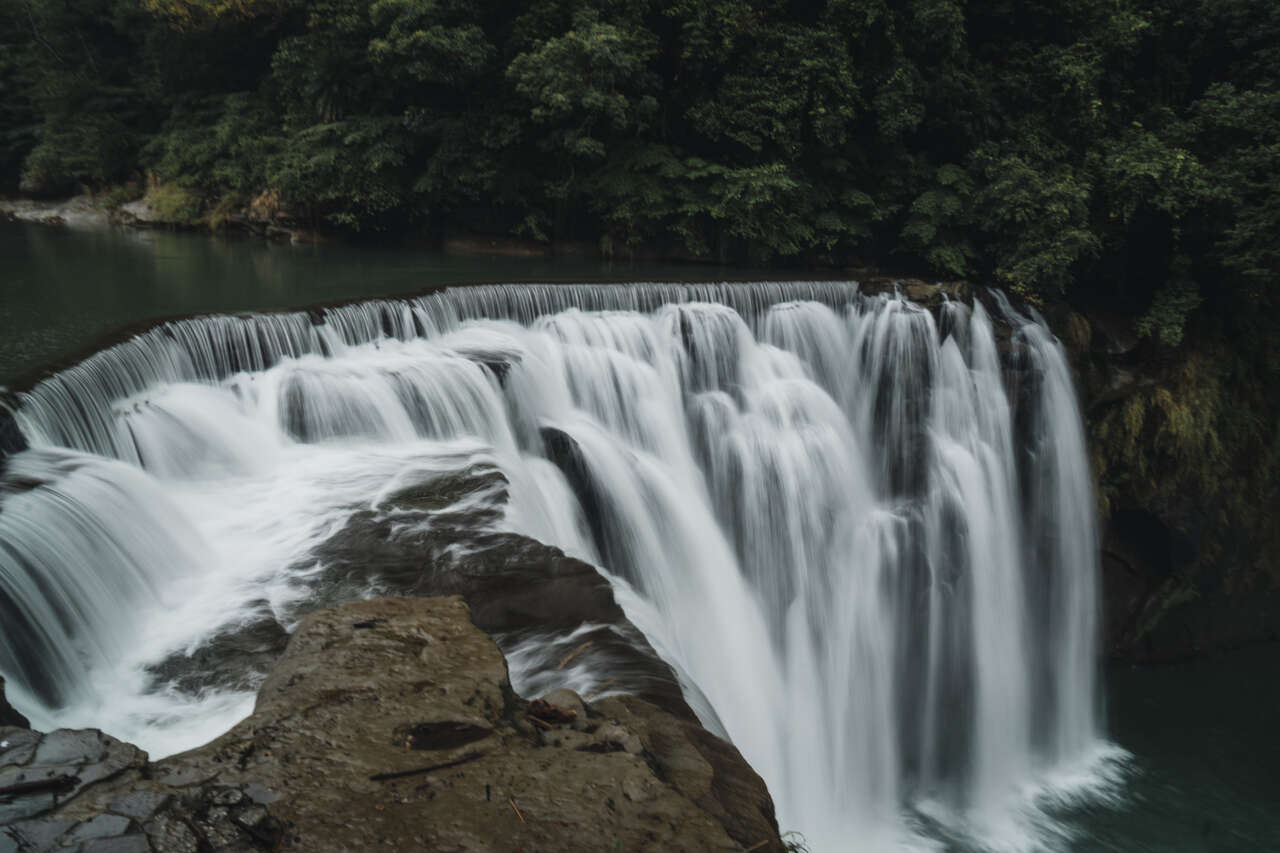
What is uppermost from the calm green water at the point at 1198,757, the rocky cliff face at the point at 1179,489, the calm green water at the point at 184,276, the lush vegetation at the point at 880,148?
the lush vegetation at the point at 880,148

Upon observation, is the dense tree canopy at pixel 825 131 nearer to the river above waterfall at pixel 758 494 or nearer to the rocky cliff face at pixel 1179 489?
the rocky cliff face at pixel 1179 489

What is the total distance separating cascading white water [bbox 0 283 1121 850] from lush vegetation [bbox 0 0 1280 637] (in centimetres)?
245

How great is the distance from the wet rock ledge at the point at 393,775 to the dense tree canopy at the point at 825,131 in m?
11.2

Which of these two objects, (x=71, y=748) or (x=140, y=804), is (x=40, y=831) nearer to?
(x=140, y=804)

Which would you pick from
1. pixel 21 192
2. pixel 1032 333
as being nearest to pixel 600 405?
pixel 1032 333

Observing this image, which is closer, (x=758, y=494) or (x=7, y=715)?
(x=7, y=715)

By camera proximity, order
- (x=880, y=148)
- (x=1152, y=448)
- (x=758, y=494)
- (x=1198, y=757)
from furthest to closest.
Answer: (x=880, y=148)
(x=1152, y=448)
(x=1198, y=757)
(x=758, y=494)

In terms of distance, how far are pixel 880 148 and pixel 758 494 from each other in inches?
371

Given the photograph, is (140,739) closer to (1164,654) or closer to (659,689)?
(659,689)

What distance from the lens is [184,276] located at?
499 inches

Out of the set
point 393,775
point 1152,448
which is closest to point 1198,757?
point 1152,448

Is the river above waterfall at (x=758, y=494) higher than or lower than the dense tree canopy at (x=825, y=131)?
lower

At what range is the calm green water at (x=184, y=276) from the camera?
898 cm

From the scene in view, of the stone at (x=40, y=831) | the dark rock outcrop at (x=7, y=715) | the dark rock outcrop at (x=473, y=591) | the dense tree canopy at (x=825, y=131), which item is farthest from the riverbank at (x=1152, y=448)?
the stone at (x=40, y=831)
